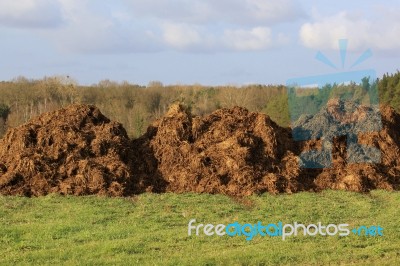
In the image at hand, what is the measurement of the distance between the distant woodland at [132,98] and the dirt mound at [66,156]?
1890 centimetres

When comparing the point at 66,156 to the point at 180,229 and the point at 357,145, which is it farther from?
the point at 357,145

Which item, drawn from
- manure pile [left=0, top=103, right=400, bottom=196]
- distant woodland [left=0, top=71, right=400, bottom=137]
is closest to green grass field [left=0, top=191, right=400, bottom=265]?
manure pile [left=0, top=103, right=400, bottom=196]

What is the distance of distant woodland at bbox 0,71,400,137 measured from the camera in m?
40.4

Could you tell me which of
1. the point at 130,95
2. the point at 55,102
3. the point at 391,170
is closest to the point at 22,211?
the point at 391,170

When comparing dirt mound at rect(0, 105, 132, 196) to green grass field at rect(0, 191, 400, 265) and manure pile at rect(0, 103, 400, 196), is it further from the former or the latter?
green grass field at rect(0, 191, 400, 265)

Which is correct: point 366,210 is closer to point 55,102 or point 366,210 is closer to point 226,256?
point 226,256

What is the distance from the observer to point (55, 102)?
155ft

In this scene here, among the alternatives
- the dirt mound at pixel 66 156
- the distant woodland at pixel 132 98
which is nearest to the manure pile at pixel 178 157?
the dirt mound at pixel 66 156

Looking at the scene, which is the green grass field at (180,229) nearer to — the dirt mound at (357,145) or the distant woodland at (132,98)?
A: the dirt mound at (357,145)

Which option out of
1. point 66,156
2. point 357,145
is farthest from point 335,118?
point 66,156

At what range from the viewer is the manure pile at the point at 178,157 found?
1443cm

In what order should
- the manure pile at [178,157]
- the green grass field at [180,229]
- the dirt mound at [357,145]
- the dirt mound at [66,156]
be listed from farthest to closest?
the dirt mound at [357,145]
the manure pile at [178,157]
the dirt mound at [66,156]
the green grass field at [180,229]

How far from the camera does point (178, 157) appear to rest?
1549cm

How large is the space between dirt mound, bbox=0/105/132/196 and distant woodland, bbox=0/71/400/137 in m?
18.9
